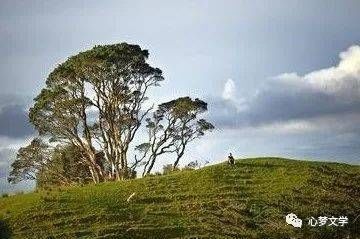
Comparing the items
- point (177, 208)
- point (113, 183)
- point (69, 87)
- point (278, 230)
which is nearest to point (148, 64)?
point (69, 87)

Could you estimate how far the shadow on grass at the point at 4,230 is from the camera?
32906mm

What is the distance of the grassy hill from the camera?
110 ft

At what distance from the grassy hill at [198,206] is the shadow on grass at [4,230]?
6cm

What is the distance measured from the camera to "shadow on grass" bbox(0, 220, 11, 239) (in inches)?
1296

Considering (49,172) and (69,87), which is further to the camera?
(49,172)

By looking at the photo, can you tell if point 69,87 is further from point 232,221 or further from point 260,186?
point 232,221

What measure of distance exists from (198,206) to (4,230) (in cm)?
1185

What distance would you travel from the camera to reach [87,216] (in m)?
35.3

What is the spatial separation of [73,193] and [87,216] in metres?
7.15

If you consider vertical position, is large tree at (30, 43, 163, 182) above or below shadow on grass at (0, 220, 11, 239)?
above

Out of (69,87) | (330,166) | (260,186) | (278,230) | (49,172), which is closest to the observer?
(278,230)

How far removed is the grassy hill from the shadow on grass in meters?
0.06

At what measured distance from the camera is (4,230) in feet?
111

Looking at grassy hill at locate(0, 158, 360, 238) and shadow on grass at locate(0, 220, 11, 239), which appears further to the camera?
grassy hill at locate(0, 158, 360, 238)
